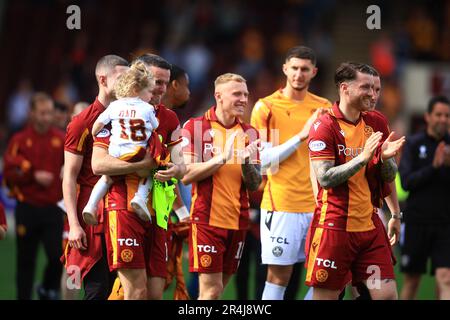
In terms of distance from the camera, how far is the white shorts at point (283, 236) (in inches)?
369

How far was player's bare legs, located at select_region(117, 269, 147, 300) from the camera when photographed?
7398 millimetres

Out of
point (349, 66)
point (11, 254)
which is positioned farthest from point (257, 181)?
point (11, 254)

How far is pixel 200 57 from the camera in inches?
884

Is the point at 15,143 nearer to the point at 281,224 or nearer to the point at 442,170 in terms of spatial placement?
the point at 281,224

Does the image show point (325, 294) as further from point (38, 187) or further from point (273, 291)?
point (38, 187)

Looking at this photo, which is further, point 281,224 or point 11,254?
point 11,254

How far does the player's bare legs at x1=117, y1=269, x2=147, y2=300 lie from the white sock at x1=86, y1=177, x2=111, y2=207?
540 mm

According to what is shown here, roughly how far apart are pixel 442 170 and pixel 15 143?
483 cm

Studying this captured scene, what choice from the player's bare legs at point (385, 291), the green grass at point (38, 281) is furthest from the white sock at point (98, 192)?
the green grass at point (38, 281)

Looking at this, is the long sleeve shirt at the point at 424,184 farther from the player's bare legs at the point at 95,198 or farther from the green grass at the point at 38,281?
the player's bare legs at the point at 95,198

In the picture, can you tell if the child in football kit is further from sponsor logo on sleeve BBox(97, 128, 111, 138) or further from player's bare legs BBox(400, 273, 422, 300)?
player's bare legs BBox(400, 273, 422, 300)
